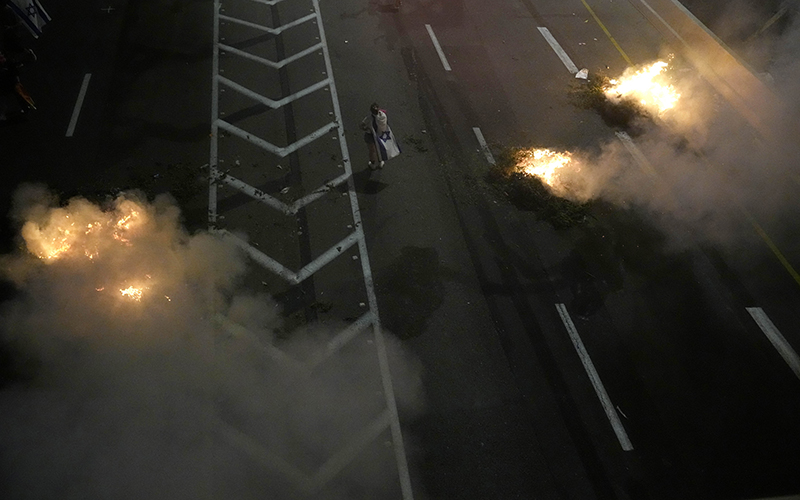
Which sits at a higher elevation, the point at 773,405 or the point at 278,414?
the point at 773,405

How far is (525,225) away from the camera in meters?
8.30

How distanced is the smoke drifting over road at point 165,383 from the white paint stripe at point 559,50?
28.9ft

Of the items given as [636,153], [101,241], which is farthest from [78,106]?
[636,153]

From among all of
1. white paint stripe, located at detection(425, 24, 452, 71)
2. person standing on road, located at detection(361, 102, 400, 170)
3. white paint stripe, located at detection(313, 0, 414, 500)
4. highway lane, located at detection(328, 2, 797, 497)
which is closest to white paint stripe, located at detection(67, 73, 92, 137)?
white paint stripe, located at detection(313, 0, 414, 500)

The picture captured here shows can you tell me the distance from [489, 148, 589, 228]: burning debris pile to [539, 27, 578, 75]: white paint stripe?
3.37 metres

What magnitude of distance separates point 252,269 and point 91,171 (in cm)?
383

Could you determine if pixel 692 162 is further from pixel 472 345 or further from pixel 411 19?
pixel 411 19

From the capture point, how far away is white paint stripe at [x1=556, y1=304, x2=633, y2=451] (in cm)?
615

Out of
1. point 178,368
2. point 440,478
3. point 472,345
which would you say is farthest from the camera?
point 472,345

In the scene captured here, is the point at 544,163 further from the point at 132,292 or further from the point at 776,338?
the point at 132,292

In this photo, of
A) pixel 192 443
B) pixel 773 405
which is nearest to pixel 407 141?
pixel 192 443

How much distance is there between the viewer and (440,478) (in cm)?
568

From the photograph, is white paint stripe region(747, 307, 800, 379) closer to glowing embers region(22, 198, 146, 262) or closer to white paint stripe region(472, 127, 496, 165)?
white paint stripe region(472, 127, 496, 165)

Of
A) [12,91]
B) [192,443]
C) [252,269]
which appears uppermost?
[12,91]
